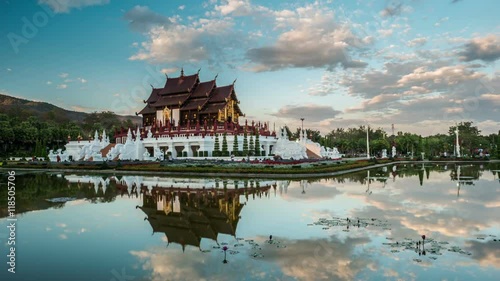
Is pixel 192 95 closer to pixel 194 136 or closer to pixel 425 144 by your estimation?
pixel 194 136

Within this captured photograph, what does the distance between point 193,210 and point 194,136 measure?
106 feet

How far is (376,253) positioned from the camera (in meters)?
9.21

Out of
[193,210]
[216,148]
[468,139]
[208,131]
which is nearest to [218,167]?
[216,148]

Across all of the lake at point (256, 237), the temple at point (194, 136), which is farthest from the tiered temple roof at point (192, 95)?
the lake at point (256, 237)

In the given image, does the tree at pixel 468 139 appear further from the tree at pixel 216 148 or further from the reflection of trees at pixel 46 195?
the reflection of trees at pixel 46 195

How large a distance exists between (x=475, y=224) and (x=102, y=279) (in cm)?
1166

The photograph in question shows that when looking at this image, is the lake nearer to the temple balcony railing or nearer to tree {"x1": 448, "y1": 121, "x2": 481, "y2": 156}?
the temple balcony railing

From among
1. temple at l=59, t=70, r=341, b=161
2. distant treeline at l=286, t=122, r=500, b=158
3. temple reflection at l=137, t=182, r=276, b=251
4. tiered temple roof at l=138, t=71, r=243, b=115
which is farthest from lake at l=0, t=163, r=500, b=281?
distant treeline at l=286, t=122, r=500, b=158

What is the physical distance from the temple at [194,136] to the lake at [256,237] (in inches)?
1004

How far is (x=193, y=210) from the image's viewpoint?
577 inches

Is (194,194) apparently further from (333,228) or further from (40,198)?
(333,228)

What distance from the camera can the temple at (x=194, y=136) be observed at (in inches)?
1766

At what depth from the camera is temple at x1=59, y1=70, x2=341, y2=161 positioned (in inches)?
1766

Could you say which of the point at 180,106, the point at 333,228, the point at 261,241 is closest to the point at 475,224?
the point at 333,228
